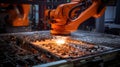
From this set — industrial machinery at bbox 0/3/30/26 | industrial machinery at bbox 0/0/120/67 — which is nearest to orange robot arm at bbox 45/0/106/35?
industrial machinery at bbox 0/0/120/67

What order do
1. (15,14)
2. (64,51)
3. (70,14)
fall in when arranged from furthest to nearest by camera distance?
(15,14) → (70,14) → (64,51)

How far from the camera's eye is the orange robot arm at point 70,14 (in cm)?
395

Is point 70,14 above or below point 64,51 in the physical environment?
above

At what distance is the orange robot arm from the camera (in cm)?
395

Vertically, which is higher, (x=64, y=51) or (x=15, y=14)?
(x=15, y=14)

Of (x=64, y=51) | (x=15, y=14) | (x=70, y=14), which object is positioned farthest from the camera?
(x=15, y=14)

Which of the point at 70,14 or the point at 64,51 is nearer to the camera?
the point at 64,51

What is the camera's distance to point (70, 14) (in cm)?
407

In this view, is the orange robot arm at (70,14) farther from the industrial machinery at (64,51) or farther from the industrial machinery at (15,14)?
the industrial machinery at (15,14)

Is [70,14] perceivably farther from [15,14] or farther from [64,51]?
[15,14]

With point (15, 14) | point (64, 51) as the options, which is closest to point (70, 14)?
point (64, 51)

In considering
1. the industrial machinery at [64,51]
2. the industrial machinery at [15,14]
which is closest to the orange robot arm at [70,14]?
the industrial machinery at [64,51]

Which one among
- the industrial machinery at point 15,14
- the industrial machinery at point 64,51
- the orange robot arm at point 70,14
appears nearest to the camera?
the industrial machinery at point 64,51

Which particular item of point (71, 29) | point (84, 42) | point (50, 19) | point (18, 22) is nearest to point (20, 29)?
point (18, 22)
